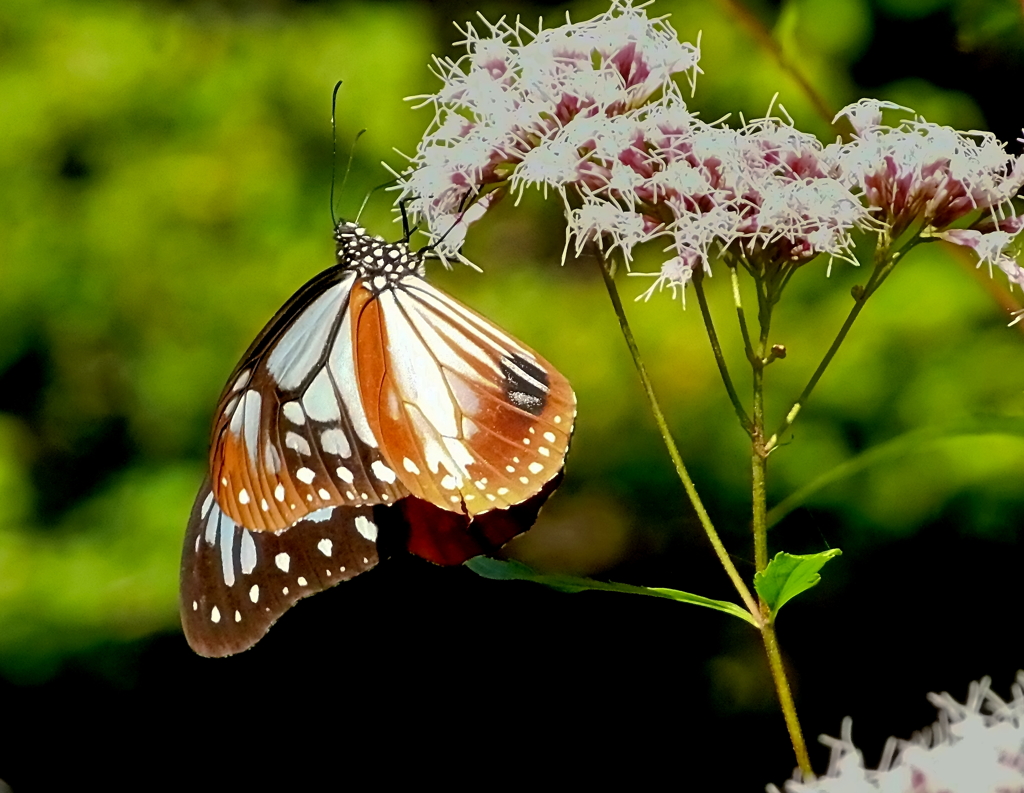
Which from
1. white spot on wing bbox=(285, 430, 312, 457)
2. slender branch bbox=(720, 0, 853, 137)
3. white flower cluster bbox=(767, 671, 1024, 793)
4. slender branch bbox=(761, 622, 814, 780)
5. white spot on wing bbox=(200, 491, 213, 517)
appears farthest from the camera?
white spot on wing bbox=(200, 491, 213, 517)

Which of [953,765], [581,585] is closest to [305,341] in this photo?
[581,585]

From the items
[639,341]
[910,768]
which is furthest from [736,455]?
[910,768]

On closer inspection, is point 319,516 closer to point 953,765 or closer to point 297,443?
point 297,443

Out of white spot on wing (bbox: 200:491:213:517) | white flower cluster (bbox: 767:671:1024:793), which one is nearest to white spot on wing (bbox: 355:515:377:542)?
white spot on wing (bbox: 200:491:213:517)

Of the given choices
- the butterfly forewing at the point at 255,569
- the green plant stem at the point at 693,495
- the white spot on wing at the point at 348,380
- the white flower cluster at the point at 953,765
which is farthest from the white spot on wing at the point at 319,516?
the white flower cluster at the point at 953,765

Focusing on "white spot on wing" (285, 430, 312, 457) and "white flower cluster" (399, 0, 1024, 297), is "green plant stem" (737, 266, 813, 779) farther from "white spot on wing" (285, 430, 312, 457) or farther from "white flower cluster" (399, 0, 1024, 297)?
"white spot on wing" (285, 430, 312, 457)

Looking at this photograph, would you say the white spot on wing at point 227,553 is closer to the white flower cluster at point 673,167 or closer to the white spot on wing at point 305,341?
the white spot on wing at point 305,341
